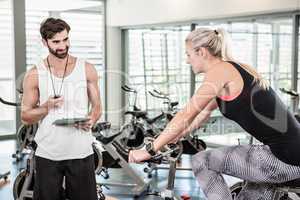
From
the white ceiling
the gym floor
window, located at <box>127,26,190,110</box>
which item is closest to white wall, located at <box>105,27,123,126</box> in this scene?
window, located at <box>127,26,190,110</box>

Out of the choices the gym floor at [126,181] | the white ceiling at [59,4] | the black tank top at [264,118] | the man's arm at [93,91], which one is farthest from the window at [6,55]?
the black tank top at [264,118]

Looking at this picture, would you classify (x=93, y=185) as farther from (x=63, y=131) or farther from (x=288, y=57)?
(x=288, y=57)

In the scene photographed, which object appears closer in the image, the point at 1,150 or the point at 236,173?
the point at 236,173

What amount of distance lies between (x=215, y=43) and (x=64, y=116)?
0.91m

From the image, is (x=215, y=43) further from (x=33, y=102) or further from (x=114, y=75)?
(x=114, y=75)

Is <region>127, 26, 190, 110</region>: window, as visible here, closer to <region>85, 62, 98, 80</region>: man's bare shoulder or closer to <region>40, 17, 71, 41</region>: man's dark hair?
<region>85, 62, 98, 80</region>: man's bare shoulder

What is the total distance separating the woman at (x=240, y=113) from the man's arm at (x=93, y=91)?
2.12 ft

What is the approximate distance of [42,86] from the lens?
7.32 feet

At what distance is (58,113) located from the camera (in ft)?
7.40

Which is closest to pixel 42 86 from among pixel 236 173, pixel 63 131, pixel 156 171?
pixel 63 131

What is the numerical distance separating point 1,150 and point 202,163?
4864 mm

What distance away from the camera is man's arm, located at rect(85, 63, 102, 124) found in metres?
2.33

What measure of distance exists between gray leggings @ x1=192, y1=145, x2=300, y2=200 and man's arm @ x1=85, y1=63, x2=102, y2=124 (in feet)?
2.20

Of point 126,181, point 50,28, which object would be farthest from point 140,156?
point 126,181
